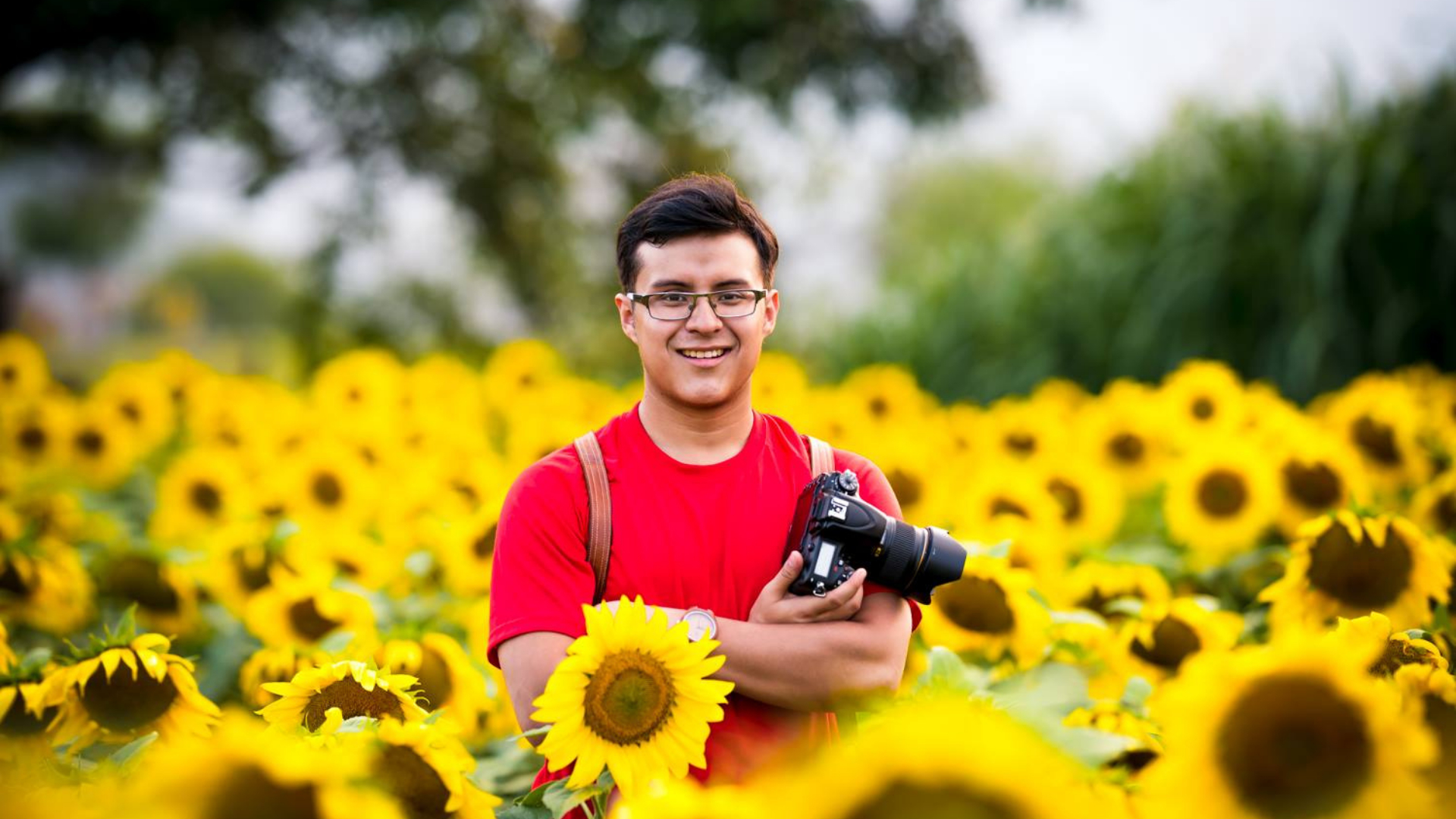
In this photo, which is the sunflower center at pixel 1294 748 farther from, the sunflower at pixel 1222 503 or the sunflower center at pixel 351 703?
the sunflower at pixel 1222 503

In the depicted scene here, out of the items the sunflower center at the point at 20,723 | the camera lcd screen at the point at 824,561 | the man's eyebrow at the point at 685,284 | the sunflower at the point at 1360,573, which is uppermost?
the sunflower at the point at 1360,573

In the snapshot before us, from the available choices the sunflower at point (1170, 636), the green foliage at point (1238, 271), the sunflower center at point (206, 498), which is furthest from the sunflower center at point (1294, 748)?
the green foliage at point (1238, 271)

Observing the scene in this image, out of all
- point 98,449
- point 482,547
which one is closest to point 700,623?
point 482,547

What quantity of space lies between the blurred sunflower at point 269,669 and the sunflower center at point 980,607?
1.48 meters

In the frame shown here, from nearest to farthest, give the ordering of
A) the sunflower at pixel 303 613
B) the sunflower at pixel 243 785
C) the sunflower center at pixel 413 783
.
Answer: the sunflower at pixel 243 785, the sunflower center at pixel 413 783, the sunflower at pixel 303 613

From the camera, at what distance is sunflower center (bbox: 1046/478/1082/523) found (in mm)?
4316

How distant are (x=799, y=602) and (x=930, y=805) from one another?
3.30ft

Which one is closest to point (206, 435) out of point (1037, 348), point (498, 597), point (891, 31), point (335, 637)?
point (335, 637)

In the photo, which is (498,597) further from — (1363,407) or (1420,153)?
(1420,153)

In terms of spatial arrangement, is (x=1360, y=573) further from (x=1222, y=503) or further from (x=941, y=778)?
(x=941, y=778)

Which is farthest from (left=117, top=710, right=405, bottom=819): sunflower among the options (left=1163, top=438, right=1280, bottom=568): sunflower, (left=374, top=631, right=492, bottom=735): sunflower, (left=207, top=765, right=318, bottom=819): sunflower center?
(left=1163, top=438, right=1280, bottom=568): sunflower

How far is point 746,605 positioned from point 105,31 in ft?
28.3

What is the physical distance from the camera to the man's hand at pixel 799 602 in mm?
2061

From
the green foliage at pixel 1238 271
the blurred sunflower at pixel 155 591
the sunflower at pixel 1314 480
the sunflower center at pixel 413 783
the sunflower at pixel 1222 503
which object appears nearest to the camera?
the sunflower center at pixel 413 783
